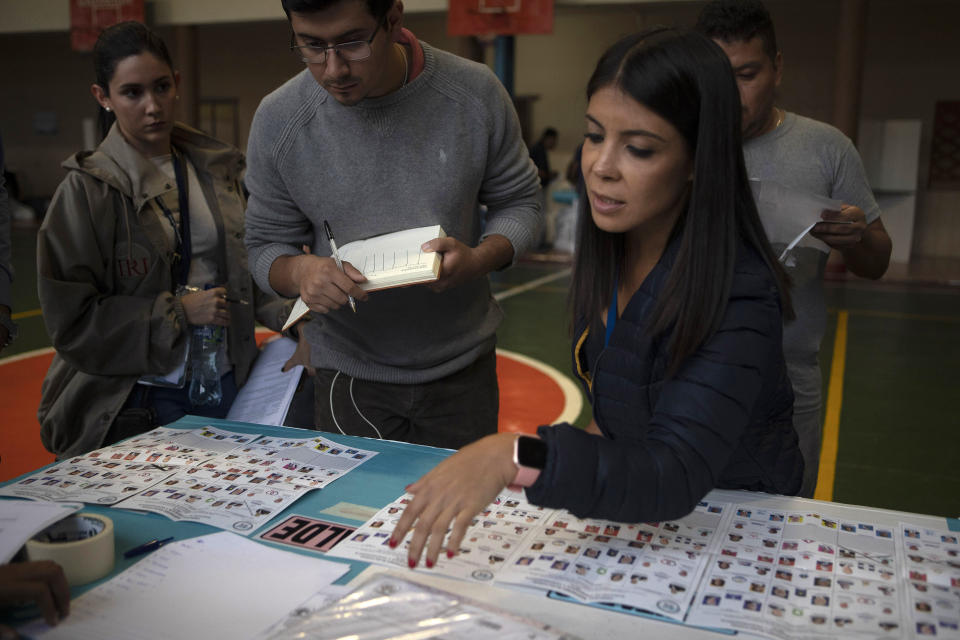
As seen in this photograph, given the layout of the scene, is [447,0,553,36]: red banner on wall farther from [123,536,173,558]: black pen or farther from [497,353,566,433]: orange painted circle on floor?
[123,536,173,558]: black pen

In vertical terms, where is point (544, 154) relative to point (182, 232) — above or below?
above

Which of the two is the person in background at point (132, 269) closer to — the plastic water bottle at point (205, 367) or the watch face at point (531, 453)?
the plastic water bottle at point (205, 367)

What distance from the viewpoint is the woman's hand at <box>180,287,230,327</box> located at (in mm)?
2387

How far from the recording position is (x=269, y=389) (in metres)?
2.51

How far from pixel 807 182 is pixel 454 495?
1500 mm

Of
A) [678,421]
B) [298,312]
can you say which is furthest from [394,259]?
[678,421]

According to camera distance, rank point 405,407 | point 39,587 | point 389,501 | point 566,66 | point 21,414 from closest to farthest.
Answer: point 39,587 → point 389,501 → point 405,407 → point 21,414 → point 566,66

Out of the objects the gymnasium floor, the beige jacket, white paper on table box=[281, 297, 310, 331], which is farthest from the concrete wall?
white paper on table box=[281, 297, 310, 331]

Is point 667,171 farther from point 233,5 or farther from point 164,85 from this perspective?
point 233,5

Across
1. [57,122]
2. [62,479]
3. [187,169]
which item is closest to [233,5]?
[57,122]

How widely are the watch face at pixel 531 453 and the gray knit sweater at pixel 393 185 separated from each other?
3.34 feet

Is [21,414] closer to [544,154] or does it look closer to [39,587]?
[39,587]

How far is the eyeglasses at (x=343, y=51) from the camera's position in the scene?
179 cm

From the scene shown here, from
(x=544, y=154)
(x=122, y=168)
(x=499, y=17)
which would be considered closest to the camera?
(x=122, y=168)
